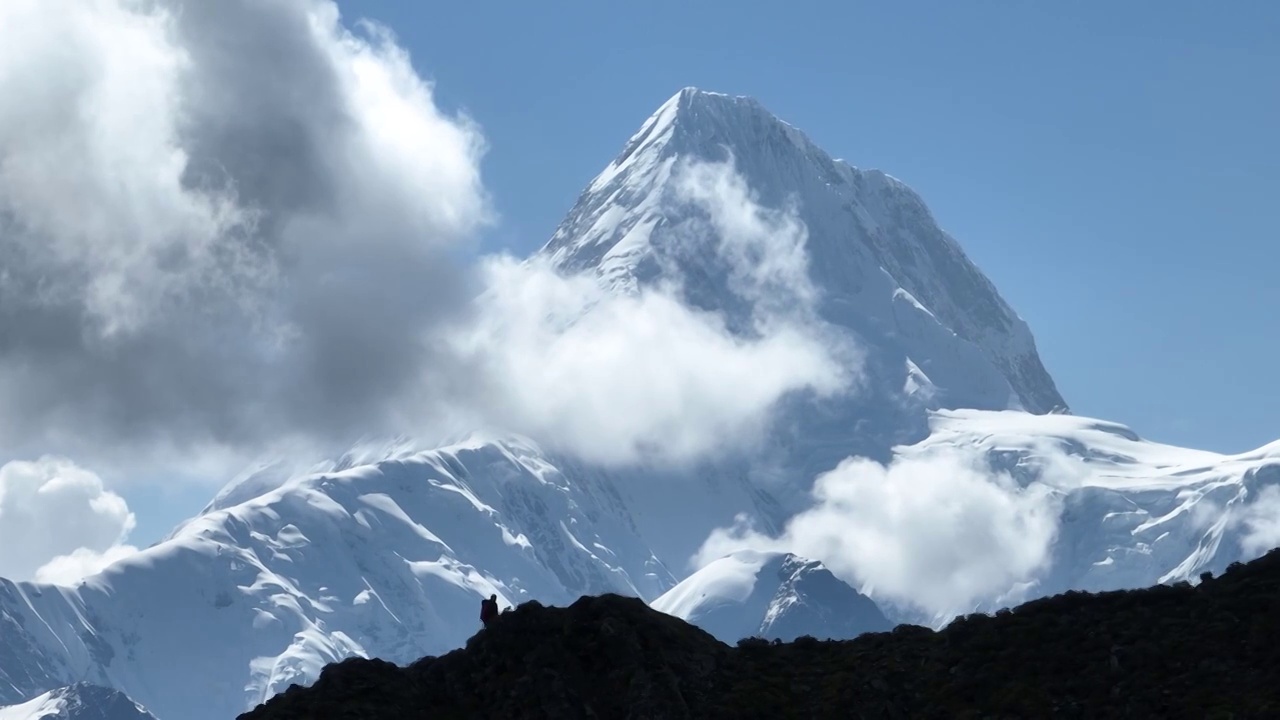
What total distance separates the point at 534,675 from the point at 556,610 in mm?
4478

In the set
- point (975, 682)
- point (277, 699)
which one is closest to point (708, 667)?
point (975, 682)

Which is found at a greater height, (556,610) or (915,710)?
(556,610)

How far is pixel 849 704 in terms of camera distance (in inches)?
3118

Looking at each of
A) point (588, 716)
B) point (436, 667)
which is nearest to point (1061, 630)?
point (588, 716)

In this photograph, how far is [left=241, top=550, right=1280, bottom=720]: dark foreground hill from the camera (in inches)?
2995

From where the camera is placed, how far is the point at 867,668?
81625 mm

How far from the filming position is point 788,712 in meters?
79.2

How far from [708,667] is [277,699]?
661 inches

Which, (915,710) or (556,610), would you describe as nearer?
(915,710)

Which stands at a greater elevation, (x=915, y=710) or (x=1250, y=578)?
(x=1250, y=578)

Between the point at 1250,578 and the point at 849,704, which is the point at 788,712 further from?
the point at 1250,578

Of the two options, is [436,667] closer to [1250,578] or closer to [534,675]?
[534,675]

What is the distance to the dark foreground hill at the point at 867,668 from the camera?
76062 mm

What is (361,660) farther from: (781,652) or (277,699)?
(781,652)
